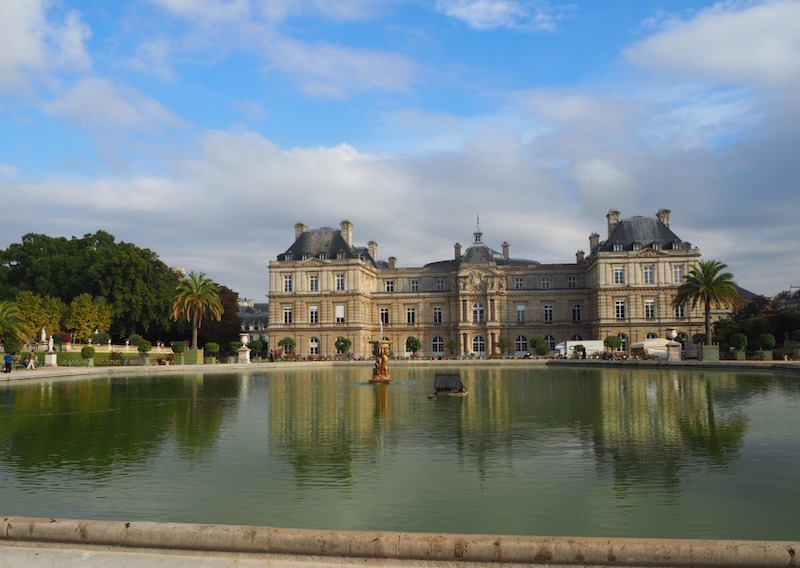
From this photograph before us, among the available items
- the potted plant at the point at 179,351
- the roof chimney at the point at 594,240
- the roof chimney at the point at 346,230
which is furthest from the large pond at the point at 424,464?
the roof chimney at the point at 594,240

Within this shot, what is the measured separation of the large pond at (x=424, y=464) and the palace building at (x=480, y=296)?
2033 inches

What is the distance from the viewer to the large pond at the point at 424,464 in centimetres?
974

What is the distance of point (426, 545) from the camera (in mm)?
6676

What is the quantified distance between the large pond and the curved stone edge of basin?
232cm

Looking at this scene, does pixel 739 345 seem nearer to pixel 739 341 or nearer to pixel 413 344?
pixel 739 341

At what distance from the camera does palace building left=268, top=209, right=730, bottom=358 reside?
245 feet

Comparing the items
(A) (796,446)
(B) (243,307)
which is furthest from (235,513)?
(B) (243,307)

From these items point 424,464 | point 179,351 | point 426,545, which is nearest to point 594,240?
point 179,351

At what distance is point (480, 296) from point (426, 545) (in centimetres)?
7521

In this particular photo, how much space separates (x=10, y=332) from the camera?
46938mm

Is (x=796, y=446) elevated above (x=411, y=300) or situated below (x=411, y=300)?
below

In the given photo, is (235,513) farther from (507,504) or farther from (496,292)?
(496,292)

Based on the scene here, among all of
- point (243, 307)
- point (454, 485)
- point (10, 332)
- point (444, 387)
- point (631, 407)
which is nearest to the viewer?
point (454, 485)

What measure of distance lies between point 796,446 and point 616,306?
6242 centimetres
